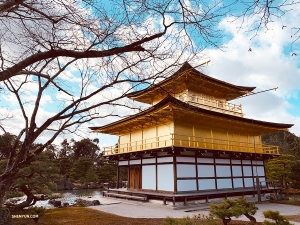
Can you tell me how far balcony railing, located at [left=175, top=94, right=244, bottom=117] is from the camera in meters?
17.1

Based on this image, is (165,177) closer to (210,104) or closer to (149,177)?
(149,177)

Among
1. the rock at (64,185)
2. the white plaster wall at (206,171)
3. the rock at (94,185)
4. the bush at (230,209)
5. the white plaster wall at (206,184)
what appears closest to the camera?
the bush at (230,209)

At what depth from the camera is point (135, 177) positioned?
17453mm

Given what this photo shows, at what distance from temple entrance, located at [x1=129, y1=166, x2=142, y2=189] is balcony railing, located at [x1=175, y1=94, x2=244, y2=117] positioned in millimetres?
6313

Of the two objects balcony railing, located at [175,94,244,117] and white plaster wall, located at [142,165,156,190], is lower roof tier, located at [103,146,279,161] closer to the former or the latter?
white plaster wall, located at [142,165,156,190]

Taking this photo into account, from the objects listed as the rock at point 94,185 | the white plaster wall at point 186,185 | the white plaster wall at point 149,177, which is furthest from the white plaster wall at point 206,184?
the rock at point 94,185

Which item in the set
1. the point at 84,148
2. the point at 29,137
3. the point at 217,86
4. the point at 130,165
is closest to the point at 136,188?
the point at 130,165

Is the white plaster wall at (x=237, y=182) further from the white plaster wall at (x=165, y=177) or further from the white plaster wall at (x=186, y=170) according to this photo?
the white plaster wall at (x=165, y=177)

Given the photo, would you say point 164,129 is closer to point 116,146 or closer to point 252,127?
point 116,146

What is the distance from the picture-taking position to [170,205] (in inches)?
503

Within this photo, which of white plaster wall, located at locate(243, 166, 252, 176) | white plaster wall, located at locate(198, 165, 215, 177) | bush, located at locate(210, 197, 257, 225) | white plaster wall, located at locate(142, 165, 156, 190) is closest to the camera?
bush, located at locate(210, 197, 257, 225)

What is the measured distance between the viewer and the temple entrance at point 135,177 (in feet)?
55.3

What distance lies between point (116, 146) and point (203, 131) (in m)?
7.55

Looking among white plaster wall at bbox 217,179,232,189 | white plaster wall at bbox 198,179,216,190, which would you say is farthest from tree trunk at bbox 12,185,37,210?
white plaster wall at bbox 217,179,232,189
